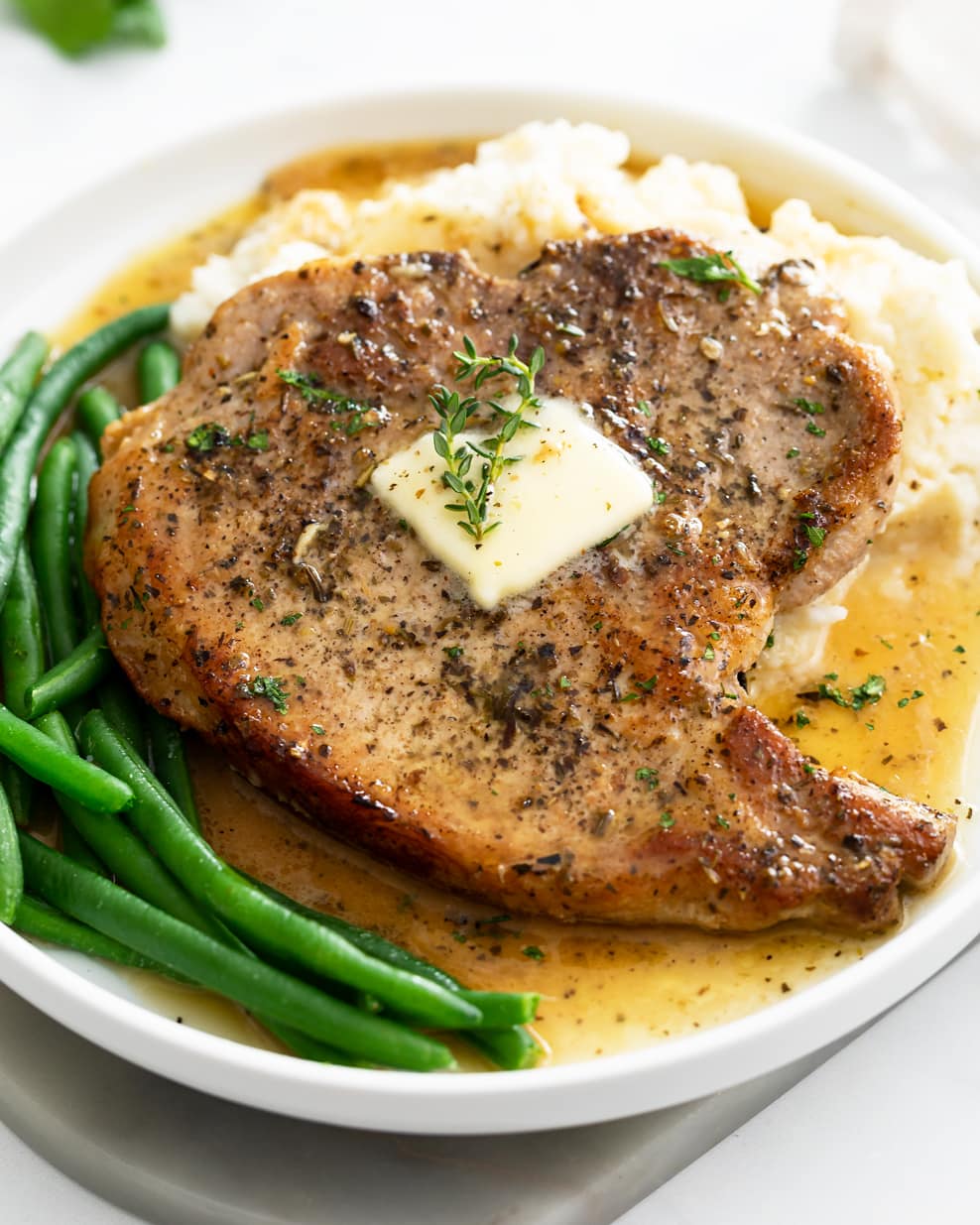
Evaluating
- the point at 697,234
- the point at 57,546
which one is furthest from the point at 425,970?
the point at 697,234

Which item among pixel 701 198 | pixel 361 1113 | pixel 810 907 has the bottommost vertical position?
pixel 361 1113

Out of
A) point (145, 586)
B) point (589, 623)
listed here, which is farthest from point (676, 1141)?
A: point (145, 586)

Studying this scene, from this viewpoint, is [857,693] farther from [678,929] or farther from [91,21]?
[91,21]

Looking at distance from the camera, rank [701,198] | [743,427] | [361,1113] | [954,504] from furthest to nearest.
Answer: [701,198] < [954,504] < [743,427] < [361,1113]

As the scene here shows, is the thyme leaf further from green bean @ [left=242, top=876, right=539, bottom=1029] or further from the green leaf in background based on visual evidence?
the green leaf in background

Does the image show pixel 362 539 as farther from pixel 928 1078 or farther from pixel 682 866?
pixel 928 1078
